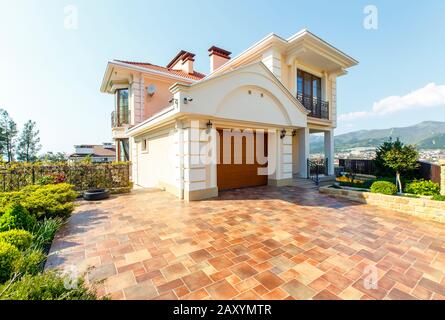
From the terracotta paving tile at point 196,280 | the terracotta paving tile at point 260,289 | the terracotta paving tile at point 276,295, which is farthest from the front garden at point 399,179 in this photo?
the terracotta paving tile at point 196,280

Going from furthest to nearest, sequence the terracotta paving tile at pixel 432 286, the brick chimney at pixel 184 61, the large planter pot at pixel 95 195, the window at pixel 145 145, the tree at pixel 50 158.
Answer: the brick chimney at pixel 184 61, the window at pixel 145 145, the tree at pixel 50 158, the large planter pot at pixel 95 195, the terracotta paving tile at pixel 432 286

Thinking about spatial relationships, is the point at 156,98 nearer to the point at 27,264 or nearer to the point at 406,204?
the point at 27,264

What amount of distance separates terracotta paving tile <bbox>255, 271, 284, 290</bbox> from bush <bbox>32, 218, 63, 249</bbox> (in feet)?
12.3

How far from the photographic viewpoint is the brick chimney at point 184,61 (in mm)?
14923

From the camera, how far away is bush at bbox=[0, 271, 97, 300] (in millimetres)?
1770

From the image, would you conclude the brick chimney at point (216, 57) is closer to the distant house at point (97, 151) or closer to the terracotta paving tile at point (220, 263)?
the terracotta paving tile at point (220, 263)

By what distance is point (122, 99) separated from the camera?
13.4m

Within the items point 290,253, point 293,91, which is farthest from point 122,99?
point 290,253

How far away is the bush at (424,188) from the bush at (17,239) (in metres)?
10.2

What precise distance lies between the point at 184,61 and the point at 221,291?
53.8 feet

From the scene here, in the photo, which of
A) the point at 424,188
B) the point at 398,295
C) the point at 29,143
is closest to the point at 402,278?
the point at 398,295

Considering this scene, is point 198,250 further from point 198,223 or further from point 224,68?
point 224,68

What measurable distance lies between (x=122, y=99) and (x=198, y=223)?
40.5ft

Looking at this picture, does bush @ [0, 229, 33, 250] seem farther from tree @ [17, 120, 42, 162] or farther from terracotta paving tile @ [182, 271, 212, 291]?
tree @ [17, 120, 42, 162]
